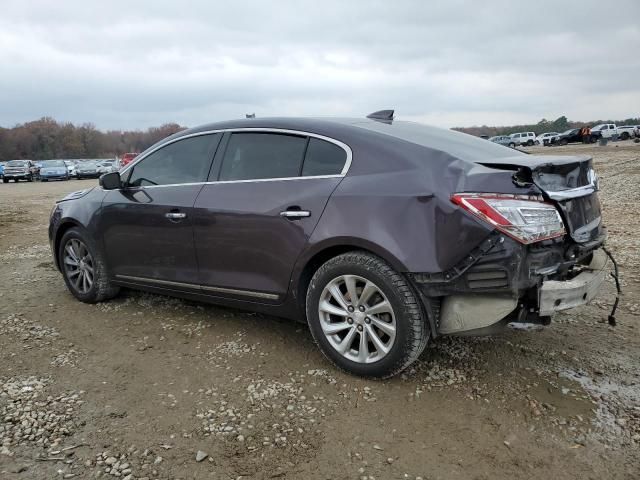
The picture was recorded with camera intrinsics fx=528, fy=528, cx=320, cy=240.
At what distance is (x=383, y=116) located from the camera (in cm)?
420

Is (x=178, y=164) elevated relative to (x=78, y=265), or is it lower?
elevated

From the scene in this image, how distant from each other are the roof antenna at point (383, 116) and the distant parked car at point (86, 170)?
3530 centimetres

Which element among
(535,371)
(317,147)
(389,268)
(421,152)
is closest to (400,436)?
(389,268)

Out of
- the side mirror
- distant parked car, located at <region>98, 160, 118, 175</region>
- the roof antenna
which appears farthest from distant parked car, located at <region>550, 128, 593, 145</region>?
the side mirror

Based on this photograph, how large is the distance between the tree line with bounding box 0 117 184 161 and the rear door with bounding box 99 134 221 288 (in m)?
80.0

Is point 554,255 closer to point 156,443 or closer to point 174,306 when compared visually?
point 156,443

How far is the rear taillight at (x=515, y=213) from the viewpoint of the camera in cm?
278

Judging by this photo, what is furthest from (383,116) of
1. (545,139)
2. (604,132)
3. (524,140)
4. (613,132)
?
(524,140)

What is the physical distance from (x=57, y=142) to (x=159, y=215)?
3636 inches

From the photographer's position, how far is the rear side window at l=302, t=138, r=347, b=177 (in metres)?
3.38

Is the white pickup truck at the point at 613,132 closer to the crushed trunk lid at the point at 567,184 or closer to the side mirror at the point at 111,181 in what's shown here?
the crushed trunk lid at the point at 567,184

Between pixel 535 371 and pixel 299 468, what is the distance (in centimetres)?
171

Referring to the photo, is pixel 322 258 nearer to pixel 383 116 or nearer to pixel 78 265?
pixel 383 116

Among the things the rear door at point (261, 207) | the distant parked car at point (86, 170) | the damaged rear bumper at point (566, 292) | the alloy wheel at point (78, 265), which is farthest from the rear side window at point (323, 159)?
the distant parked car at point (86, 170)
